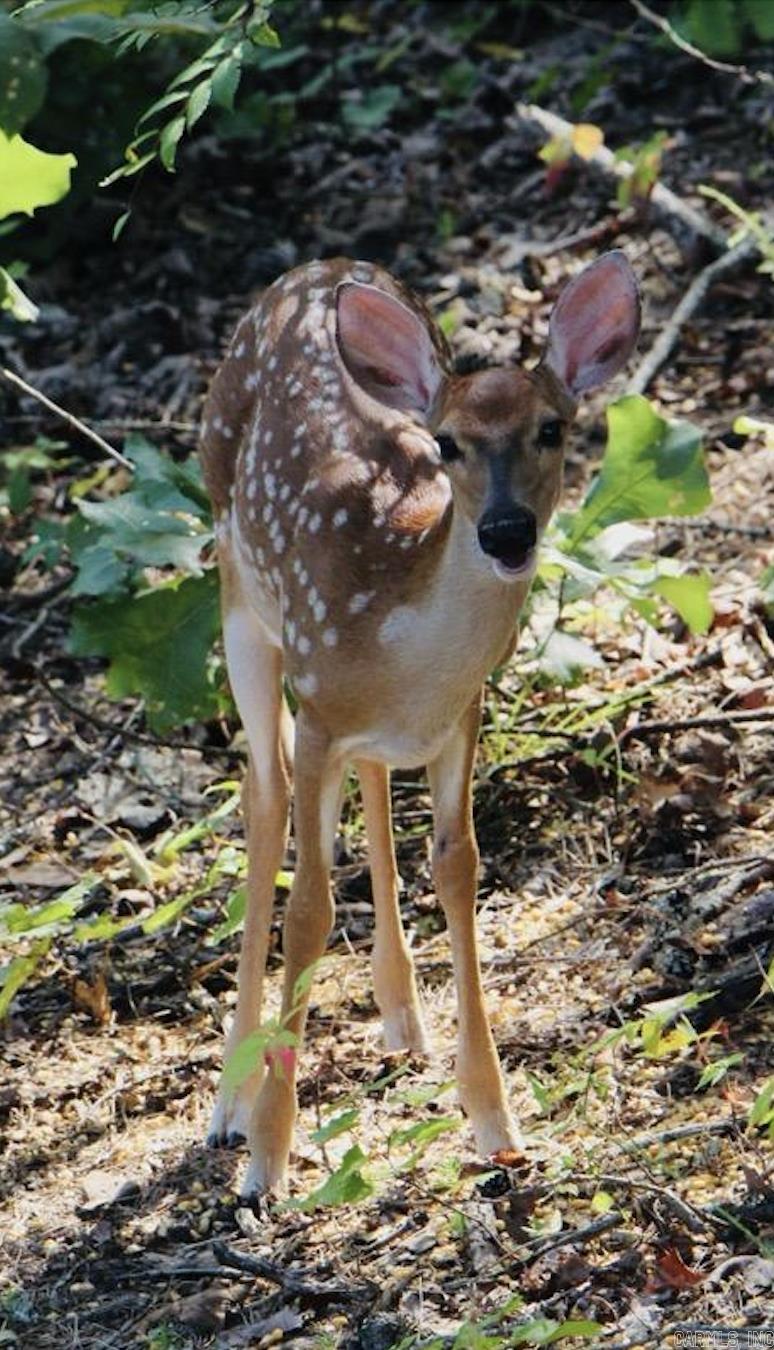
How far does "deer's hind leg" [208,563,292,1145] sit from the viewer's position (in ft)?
16.9

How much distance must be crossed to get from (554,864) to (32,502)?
9.62 feet

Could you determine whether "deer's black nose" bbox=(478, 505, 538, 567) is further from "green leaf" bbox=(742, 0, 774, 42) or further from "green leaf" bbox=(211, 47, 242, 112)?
"green leaf" bbox=(742, 0, 774, 42)

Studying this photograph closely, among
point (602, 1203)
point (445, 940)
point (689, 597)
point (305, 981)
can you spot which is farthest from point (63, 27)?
point (602, 1203)

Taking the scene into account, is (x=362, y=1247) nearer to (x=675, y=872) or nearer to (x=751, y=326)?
(x=675, y=872)

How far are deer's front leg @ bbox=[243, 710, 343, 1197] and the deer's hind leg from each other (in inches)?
12.7

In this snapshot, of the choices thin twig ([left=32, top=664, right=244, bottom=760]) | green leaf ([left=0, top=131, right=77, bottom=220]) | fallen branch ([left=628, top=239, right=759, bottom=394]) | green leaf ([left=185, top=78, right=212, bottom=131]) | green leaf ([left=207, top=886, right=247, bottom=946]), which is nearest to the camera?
green leaf ([left=185, top=78, right=212, bottom=131])

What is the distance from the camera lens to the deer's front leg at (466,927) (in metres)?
4.62

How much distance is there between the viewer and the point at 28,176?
5.61 m

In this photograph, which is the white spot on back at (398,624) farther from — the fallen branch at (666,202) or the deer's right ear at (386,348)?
the fallen branch at (666,202)

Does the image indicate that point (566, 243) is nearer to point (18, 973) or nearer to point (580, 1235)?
point (18, 973)

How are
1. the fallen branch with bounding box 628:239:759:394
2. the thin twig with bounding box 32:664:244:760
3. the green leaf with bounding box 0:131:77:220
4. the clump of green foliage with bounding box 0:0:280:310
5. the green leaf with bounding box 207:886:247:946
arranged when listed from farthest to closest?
the fallen branch with bounding box 628:239:759:394 < the thin twig with bounding box 32:664:244:760 < the green leaf with bounding box 0:131:77:220 < the green leaf with bounding box 207:886:247:946 < the clump of green foliage with bounding box 0:0:280:310

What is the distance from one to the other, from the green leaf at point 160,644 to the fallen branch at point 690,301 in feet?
6.52

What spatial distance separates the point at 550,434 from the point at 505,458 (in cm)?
13

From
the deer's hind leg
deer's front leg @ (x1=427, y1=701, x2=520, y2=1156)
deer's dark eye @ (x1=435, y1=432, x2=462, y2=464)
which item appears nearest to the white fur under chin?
deer's dark eye @ (x1=435, y1=432, x2=462, y2=464)
